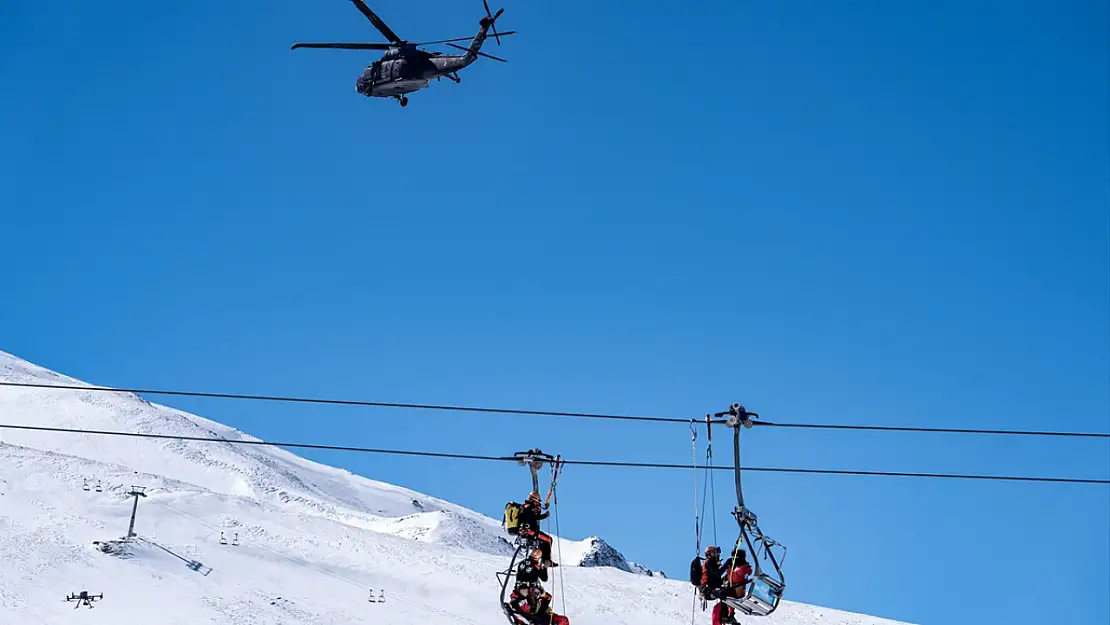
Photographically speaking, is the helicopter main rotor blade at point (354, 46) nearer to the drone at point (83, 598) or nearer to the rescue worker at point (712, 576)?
the rescue worker at point (712, 576)

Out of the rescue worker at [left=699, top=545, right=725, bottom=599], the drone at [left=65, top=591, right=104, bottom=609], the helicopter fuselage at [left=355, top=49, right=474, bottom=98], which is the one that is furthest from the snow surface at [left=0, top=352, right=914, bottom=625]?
the rescue worker at [left=699, top=545, right=725, bottom=599]

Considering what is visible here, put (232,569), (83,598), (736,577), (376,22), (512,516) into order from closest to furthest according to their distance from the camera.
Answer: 1. (736,577)
2. (512,516)
3. (376,22)
4. (83,598)
5. (232,569)

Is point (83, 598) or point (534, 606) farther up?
point (83, 598)

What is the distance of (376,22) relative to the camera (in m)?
46.7

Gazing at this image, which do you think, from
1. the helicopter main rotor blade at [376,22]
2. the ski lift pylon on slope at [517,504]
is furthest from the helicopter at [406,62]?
the ski lift pylon on slope at [517,504]

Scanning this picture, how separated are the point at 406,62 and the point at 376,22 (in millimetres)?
2147

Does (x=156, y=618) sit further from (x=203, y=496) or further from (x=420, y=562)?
(x=203, y=496)

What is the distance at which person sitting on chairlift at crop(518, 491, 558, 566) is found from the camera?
940 inches

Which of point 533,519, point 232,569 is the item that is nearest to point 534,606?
point 533,519

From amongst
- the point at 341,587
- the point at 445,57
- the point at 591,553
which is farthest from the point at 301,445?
the point at 591,553

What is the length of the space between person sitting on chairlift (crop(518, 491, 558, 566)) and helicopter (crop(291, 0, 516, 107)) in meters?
25.8

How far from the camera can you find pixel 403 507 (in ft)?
560

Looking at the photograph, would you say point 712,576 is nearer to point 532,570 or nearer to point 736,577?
point 736,577

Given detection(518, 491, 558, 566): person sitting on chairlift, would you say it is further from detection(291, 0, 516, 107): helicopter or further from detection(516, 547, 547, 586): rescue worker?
detection(291, 0, 516, 107): helicopter
